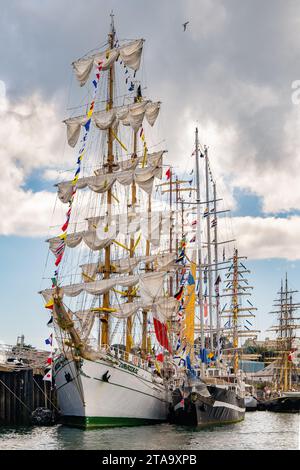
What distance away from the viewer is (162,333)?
4562cm

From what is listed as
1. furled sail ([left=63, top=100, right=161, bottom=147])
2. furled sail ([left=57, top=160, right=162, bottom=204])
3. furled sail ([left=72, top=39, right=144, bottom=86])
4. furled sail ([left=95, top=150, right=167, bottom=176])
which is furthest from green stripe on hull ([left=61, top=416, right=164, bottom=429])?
furled sail ([left=72, top=39, right=144, bottom=86])

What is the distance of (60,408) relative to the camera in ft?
129

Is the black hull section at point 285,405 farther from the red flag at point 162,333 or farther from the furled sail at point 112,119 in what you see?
the furled sail at point 112,119

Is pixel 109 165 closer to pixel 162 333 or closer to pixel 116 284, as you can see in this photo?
pixel 116 284

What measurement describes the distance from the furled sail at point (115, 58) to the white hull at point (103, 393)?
23808 mm

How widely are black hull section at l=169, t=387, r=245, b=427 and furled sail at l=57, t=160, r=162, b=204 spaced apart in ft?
53.8

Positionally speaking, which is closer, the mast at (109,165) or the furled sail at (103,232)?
the mast at (109,165)

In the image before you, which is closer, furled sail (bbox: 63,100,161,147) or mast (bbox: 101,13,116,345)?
mast (bbox: 101,13,116,345)

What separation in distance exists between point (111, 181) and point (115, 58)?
1061 centimetres

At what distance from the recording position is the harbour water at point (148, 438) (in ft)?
93.5

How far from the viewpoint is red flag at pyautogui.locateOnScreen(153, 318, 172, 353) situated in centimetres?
4501

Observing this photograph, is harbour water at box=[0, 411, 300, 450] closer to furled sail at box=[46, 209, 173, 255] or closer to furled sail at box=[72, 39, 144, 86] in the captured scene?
furled sail at box=[46, 209, 173, 255]

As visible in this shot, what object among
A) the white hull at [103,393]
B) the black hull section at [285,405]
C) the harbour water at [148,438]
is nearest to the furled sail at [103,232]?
the white hull at [103,393]
